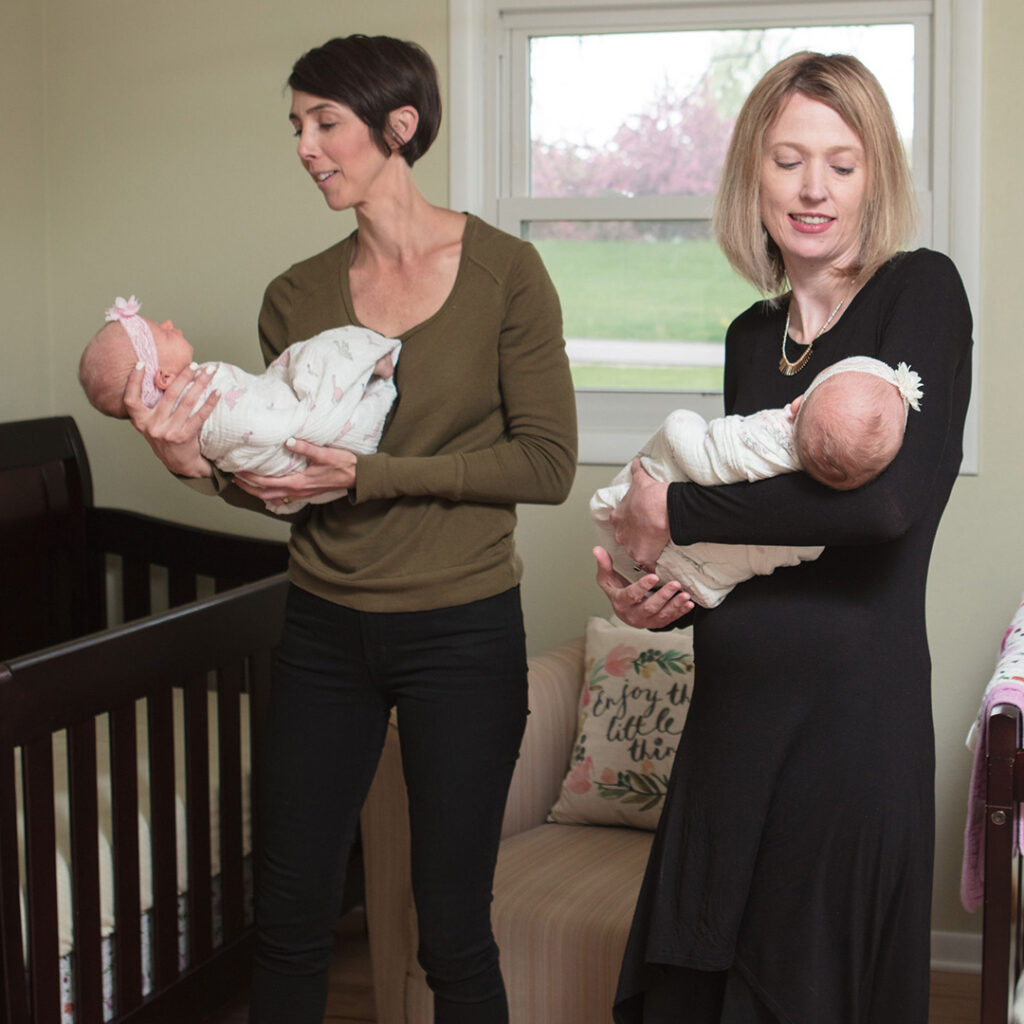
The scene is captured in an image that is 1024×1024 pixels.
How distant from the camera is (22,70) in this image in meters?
2.71

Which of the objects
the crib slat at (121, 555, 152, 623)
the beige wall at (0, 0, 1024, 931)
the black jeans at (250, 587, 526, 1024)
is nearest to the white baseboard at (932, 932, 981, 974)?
the beige wall at (0, 0, 1024, 931)

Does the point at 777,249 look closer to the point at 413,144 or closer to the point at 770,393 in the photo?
the point at 770,393

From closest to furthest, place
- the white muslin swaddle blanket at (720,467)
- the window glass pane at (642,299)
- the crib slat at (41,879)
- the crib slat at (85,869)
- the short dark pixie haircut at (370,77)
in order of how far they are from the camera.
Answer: the white muslin swaddle blanket at (720,467)
the short dark pixie haircut at (370,77)
the crib slat at (41,879)
the crib slat at (85,869)
the window glass pane at (642,299)

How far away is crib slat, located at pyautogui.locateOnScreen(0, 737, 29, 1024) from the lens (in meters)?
1.55

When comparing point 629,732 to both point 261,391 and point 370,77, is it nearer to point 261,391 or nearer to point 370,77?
point 261,391

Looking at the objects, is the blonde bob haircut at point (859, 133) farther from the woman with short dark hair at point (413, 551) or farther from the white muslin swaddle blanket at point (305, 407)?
the white muslin swaddle blanket at point (305, 407)

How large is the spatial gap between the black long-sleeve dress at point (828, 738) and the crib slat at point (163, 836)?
955mm

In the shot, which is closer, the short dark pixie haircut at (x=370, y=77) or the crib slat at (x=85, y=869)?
the short dark pixie haircut at (x=370, y=77)

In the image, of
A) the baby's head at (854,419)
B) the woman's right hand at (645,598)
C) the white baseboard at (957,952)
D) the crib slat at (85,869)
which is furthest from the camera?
the white baseboard at (957,952)

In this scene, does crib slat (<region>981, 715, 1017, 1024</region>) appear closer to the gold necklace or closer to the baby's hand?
the gold necklace

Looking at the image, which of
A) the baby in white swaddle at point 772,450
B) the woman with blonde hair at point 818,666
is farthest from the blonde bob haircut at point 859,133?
the baby in white swaddle at point 772,450

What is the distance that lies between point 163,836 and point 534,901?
580 mm

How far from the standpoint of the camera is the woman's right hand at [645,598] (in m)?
1.24

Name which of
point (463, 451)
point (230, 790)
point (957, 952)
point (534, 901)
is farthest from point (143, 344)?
point (957, 952)
